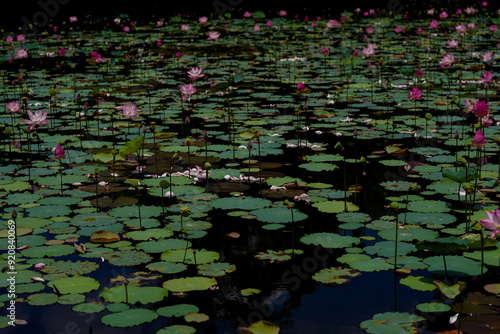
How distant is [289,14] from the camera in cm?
1739

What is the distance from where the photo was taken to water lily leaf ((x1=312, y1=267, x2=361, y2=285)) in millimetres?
2703

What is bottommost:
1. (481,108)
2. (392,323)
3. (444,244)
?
(392,323)

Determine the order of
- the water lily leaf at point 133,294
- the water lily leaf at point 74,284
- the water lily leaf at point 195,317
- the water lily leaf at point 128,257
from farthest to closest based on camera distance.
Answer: the water lily leaf at point 128,257, the water lily leaf at point 74,284, the water lily leaf at point 133,294, the water lily leaf at point 195,317

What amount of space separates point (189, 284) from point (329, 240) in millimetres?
765

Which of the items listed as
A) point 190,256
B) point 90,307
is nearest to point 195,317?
point 90,307

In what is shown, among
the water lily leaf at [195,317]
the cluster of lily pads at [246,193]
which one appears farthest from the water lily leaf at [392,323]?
the water lily leaf at [195,317]

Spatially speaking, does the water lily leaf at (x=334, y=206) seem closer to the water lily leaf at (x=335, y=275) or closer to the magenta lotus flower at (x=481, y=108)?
the water lily leaf at (x=335, y=275)

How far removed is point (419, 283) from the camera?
262cm

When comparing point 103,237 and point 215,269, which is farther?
point 103,237

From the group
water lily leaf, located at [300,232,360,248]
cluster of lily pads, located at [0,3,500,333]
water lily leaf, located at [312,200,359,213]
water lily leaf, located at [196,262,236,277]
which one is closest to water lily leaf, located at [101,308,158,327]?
cluster of lily pads, located at [0,3,500,333]

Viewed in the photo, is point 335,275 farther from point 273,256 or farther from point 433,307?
point 433,307

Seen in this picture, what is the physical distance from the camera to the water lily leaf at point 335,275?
8.87ft

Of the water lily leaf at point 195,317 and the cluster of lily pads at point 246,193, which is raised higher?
the cluster of lily pads at point 246,193

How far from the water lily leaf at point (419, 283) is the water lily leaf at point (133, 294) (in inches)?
37.8
